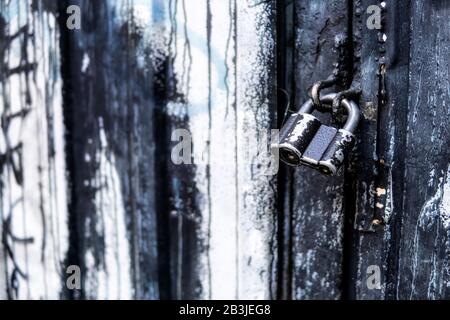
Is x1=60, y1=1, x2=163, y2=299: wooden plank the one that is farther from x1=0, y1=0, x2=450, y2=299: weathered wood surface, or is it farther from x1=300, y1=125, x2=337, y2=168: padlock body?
x1=300, y1=125, x2=337, y2=168: padlock body

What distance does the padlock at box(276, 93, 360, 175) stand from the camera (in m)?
0.77

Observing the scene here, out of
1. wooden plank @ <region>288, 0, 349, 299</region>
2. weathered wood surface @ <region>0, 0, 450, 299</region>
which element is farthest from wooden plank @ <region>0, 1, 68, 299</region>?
wooden plank @ <region>288, 0, 349, 299</region>

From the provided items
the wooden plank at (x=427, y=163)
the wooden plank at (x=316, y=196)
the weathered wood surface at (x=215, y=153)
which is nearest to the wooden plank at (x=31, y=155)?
the weathered wood surface at (x=215, y=153)

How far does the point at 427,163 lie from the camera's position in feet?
2.93

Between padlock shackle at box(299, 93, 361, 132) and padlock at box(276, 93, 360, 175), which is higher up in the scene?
padlock shackle at box(299, 93, 361, 132)

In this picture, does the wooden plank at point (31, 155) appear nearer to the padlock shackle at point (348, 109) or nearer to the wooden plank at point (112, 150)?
the wooden plank at point (112, 150)

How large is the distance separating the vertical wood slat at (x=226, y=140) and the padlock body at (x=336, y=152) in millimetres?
191

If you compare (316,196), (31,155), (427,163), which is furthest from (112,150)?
(427,163)

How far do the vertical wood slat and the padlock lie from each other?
6.4 inches

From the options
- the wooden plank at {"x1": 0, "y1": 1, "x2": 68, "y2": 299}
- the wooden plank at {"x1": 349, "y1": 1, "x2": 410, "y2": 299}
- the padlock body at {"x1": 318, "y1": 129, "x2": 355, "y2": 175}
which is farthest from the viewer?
the wooden plank at {"x1": 0, "y1": 1, "x2": 68, "y2": 299}

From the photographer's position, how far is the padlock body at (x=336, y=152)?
77 cm

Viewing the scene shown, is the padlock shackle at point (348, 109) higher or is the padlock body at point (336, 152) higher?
the padlock shackle at point (348, 109)

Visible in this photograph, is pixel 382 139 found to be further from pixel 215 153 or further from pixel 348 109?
pixel 215 153

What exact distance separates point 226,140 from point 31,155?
13.1 inches
